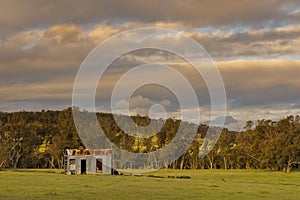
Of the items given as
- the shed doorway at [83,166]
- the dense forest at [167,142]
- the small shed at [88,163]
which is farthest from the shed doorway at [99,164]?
the dense forest at [167,142]

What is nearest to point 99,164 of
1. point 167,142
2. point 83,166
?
Result: point 83,166

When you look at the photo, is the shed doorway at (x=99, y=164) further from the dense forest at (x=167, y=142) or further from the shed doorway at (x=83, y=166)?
the dense forest at (x=167, y=142)

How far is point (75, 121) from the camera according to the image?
11731cm

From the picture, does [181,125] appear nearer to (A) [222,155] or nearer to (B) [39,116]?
(A) [222,155]

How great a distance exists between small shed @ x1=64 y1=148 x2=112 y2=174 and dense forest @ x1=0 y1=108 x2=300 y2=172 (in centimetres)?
2968

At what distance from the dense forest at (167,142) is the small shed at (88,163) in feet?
97.4

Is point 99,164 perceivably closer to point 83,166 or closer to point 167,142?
point 83,166

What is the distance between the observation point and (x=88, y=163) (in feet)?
256

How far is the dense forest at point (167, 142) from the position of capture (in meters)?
99.4

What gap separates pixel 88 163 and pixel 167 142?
40346 millimetres

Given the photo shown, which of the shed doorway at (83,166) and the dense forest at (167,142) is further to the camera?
the dense forest at (167,142)

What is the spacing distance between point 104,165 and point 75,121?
41315mm

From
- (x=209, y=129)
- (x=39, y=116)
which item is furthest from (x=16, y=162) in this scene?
(x=209, y=129)

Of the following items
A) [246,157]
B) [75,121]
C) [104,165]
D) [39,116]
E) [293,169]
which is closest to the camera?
[104,165]
